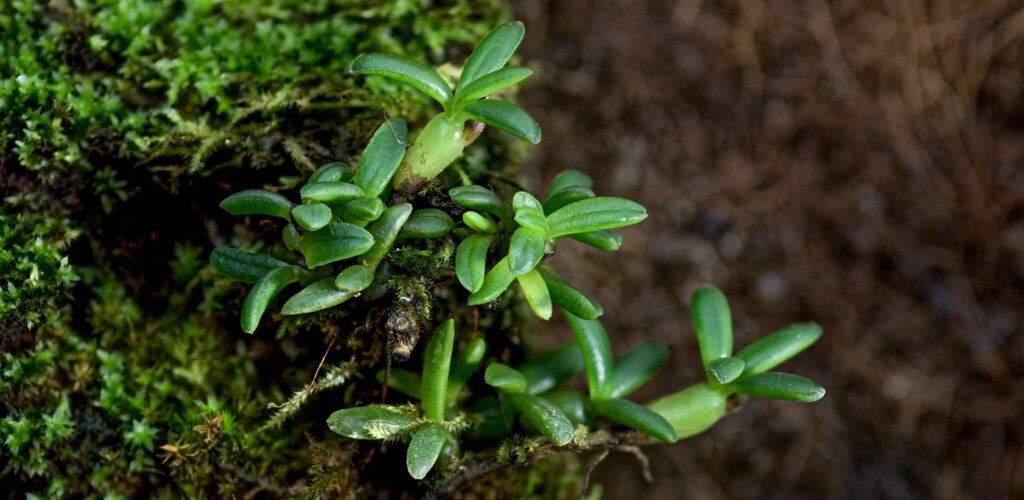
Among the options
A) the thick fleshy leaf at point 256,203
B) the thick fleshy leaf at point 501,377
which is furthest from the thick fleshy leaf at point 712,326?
the thick fleshy leaf at point 256,203

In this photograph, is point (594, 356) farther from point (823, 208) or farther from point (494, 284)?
point (823, 208)

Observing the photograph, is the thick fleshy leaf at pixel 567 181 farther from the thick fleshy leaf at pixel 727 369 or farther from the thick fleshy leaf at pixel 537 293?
the thick fleshy leaf at pixel 727 369

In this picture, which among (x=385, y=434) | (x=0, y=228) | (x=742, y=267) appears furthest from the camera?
(x=742, y=267)

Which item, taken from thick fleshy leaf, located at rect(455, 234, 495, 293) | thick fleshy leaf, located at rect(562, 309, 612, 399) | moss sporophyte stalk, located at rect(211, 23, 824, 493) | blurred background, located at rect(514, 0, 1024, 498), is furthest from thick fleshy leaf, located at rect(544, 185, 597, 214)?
blurred background, located at rect(514, 0, 1024, 498)

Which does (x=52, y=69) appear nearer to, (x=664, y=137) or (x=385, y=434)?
(x=385, y=434)

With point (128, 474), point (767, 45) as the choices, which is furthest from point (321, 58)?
point (767, 45)
